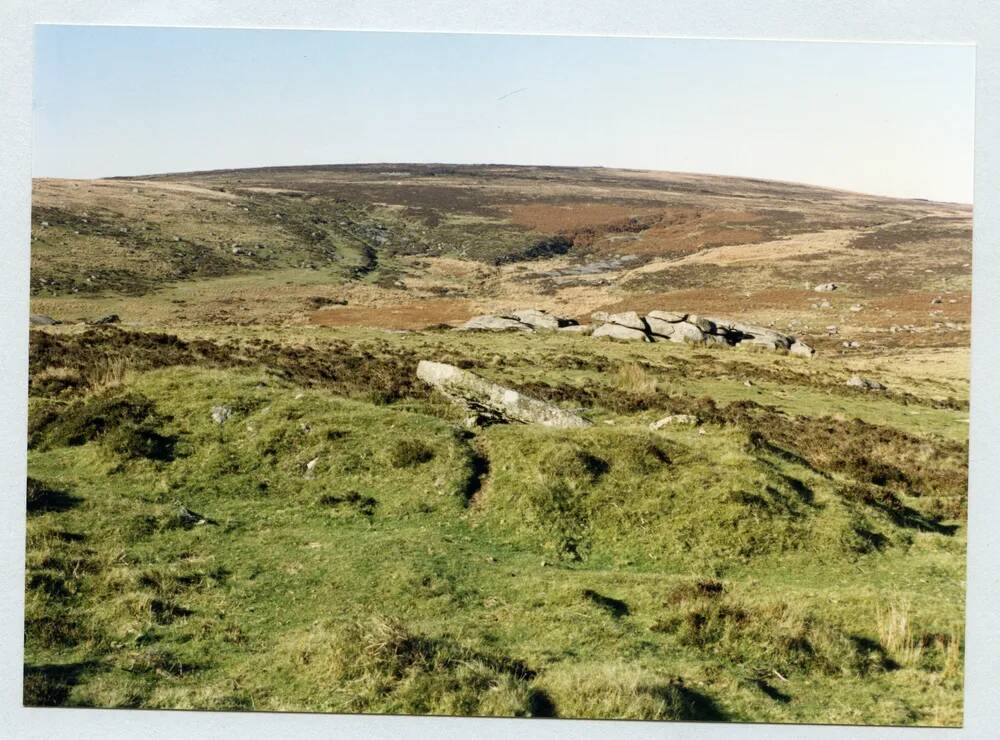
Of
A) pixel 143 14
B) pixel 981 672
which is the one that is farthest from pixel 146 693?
pixel 981 672

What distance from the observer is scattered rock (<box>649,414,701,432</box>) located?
19.3 metres

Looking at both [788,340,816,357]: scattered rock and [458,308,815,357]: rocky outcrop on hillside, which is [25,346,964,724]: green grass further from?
[788,340,816,357]: scattered rock

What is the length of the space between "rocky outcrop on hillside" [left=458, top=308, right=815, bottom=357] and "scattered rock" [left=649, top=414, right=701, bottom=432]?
1898 cm

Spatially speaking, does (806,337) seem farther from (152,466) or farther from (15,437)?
(15,437)

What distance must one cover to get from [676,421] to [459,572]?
857cm

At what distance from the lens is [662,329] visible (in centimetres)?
3997

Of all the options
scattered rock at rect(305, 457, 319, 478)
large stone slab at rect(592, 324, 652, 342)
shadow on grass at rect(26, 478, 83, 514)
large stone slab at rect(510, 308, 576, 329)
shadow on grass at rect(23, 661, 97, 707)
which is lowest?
shadow on grass at rect(23, 661, 97, 707)

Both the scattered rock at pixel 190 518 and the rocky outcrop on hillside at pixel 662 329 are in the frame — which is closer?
the scattered rock at pixel 190 518

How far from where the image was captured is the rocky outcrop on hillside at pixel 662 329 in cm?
3897

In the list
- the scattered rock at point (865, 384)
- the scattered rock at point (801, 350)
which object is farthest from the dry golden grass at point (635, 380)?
the scattered rock at point (801, 350)

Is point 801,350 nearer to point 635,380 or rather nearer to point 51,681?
point 635,380

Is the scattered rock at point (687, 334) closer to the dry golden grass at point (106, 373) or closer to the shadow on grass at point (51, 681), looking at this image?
the dry golden grass at point (106, 373)

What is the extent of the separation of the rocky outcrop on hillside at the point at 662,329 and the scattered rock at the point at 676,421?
1898 cm

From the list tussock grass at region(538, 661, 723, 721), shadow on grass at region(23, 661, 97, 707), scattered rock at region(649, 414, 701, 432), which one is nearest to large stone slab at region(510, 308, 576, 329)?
scattered rock at region(649, 414, 701, 432)
